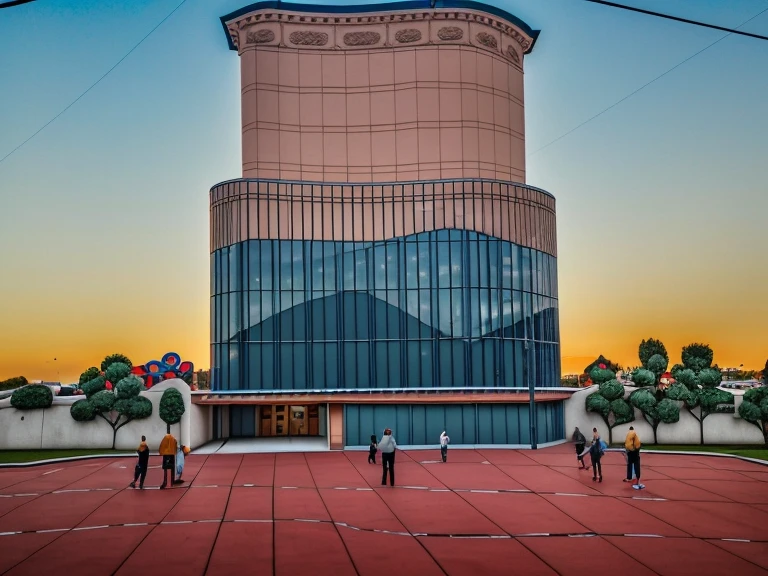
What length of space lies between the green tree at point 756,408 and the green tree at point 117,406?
32302 mm

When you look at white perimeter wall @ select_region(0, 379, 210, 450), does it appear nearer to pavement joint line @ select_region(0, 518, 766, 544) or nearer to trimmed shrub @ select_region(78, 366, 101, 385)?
trimmed shrub @ select_region(78, 366, 101, 385)

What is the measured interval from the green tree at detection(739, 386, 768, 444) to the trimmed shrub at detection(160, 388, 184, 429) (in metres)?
30.5

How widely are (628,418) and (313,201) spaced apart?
910 inches

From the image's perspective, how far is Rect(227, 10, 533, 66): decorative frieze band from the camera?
197 ft

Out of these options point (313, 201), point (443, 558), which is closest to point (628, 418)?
point (313, 201)

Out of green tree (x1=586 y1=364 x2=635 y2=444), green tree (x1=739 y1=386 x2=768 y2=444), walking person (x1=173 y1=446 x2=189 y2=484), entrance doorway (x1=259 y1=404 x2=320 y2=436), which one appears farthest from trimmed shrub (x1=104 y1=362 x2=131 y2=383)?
green tree (x1=739 y1=386 x2=768 y2=444)

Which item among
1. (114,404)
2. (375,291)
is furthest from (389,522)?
(375,291)

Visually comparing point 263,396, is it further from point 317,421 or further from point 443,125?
point 443,125

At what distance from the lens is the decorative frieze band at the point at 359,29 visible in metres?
60.1

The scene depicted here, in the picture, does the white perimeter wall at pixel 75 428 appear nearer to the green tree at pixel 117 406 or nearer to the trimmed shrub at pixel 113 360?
the green tree at pixel 117 406

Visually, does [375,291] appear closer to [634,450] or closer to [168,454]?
[168,454]

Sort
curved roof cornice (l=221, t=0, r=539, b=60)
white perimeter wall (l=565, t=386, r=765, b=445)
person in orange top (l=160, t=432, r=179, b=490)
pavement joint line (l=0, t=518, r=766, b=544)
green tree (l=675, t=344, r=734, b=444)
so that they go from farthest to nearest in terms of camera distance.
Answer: curved roof cornice (l=221, t=0, r=539, b=60)
white perimeter wall (l=565, t=386, r=765, b=445)
green tree (l=675, t=344, r=734, b=444)
person in orange top (l=160, t=432, r=179, b=490)
pavement joint line (l=0, t=518, r=766, b=544)

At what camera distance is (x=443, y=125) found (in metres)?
59.2

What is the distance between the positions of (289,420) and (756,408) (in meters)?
27.9
